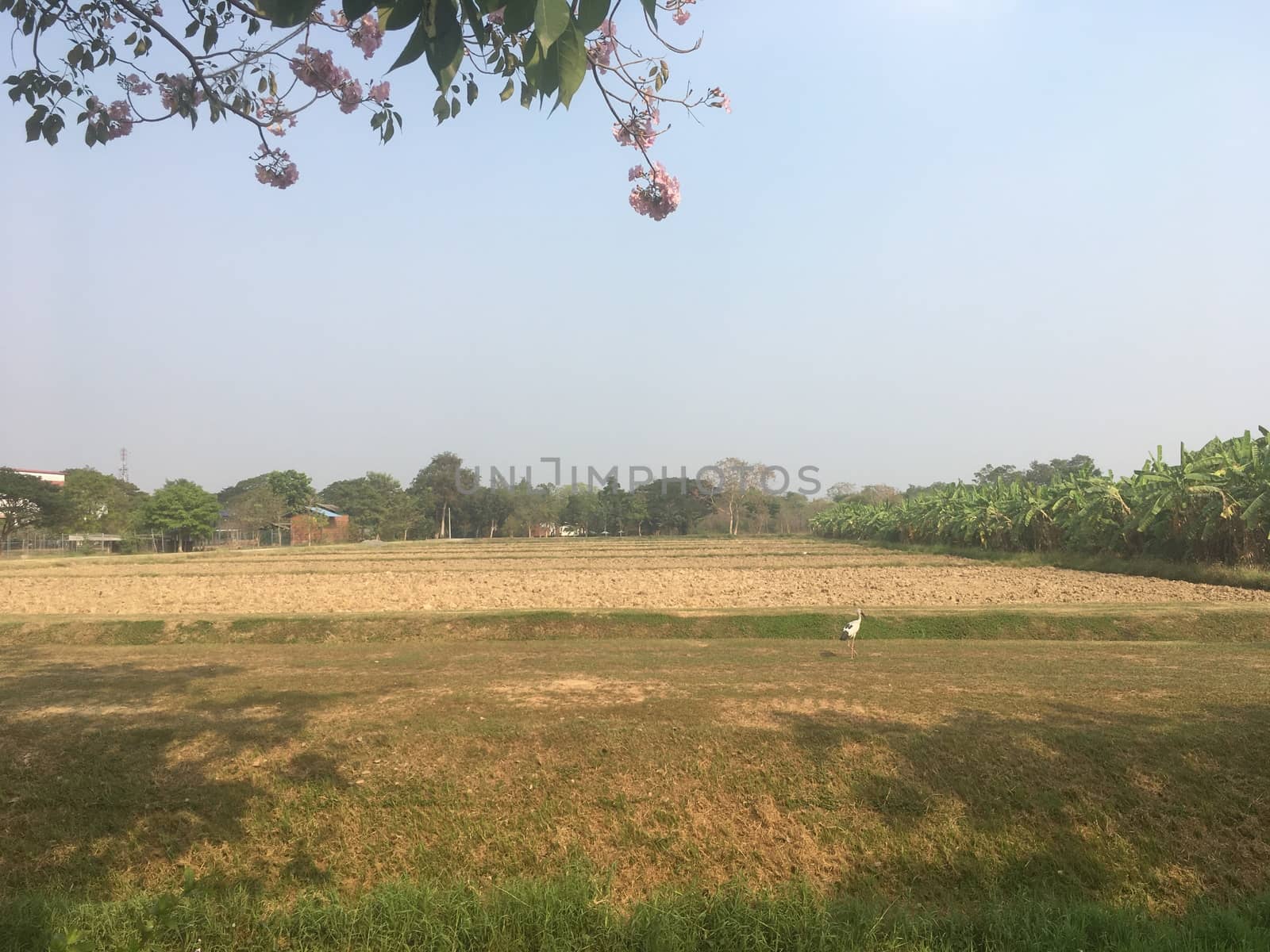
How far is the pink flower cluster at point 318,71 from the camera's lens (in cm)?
543

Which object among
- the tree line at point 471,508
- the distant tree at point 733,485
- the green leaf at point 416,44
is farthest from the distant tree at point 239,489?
the green leaf at point 416,44

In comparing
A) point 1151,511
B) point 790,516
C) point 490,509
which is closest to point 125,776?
point 1151,511

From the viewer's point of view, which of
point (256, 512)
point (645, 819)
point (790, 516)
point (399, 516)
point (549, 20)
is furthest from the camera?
point (790, 516)

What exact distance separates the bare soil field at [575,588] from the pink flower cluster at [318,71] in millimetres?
13057

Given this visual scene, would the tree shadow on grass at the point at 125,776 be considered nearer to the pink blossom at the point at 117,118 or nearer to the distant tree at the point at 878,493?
the pink blossom at the point at 117,118

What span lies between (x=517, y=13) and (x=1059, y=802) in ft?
20.3

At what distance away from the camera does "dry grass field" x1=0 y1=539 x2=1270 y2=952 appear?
5035mm

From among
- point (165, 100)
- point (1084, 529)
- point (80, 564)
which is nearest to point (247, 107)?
point (165, 100)

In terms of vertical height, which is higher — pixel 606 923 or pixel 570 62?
pixel 570 62

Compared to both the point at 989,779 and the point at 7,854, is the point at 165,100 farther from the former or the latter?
the point at 989,779

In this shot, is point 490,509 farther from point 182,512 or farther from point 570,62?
point 570,62

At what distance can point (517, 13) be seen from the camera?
2.54 metres

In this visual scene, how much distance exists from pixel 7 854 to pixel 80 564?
163 ft

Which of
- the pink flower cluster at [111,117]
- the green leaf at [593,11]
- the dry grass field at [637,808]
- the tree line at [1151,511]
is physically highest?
the pink flower cluster at [111,117]
